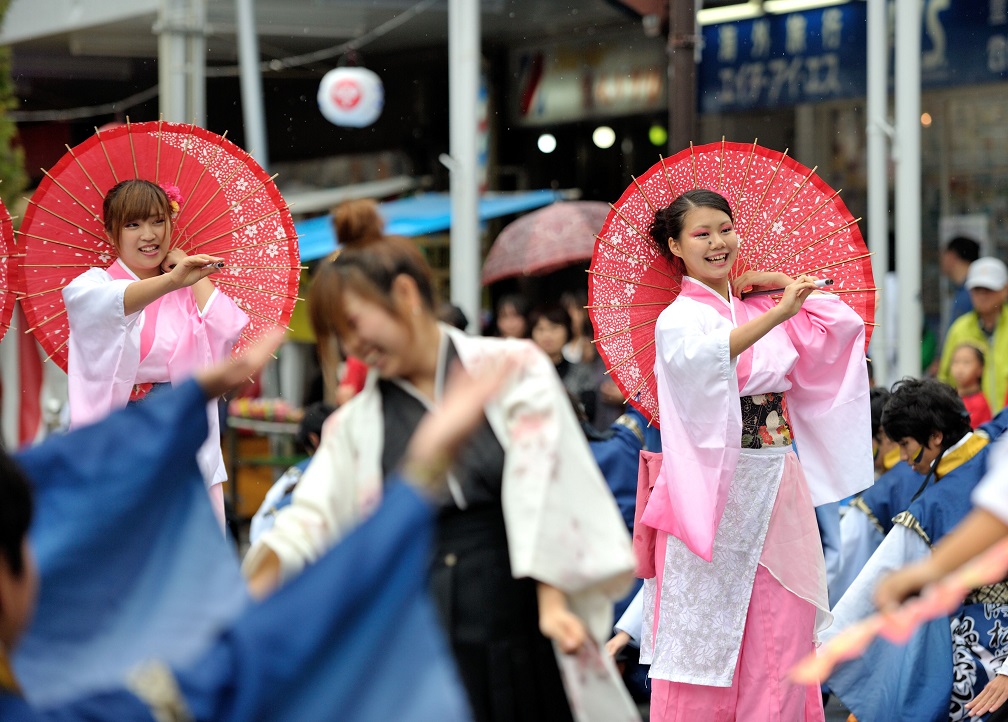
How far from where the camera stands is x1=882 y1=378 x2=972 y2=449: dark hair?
15.1 feet

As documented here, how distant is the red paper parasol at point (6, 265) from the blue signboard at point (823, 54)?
653 centimetres

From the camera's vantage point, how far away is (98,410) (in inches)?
183

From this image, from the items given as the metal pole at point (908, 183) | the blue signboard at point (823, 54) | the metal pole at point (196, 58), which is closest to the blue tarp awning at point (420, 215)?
the metal pole at point (196, 58)

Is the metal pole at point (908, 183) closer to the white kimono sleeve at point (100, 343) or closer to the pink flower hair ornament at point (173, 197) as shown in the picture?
the pink flower hair ornament at point (173, 197)

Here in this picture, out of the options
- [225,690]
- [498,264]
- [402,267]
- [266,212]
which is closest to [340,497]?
[402,267]

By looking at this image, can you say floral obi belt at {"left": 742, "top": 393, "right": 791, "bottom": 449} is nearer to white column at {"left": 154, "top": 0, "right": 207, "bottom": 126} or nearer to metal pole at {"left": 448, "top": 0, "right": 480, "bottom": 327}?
metal pole at {"left": 448, "top": 0, "right": 480, "bottom": 327}

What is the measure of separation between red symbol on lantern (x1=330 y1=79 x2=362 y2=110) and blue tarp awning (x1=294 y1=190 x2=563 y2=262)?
86 cm

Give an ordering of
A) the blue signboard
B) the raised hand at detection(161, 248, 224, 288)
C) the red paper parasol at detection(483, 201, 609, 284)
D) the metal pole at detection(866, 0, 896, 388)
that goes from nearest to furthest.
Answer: the raised hand at detection(161, 248, 224, 288) < the metal pole at detection(866, 0, 896, 388) < the blue signboard < the red paper parasol at detection(483, 201, 609, 284)

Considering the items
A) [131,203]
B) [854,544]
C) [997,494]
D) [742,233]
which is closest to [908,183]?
[854,544]

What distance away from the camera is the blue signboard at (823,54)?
887 centimetres

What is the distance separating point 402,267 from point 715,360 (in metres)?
A: 1.58

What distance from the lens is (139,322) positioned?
4664 mm

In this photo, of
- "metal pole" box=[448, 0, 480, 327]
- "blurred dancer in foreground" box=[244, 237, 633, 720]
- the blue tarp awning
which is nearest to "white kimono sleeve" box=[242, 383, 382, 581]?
"blurred dancer in foreground" box=[244, 237, 633, 720]

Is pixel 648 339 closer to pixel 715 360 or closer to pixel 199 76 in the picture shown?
pixel 715 360
